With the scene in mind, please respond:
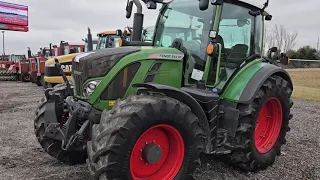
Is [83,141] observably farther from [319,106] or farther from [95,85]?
[319,106]

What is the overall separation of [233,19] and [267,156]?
199cm

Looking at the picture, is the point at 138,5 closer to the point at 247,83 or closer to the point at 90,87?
the point at 90,87

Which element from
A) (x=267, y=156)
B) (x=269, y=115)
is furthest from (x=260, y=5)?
(x=267, y=156)

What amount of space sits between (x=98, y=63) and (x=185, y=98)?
1.06 metres

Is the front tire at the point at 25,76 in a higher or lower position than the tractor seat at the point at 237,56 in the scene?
lower

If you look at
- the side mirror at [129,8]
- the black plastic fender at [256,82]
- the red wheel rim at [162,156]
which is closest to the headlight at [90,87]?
the red wheel rim at [162,156]

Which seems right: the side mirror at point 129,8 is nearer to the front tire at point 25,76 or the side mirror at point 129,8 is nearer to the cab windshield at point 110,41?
the cab windshield at point 110,41

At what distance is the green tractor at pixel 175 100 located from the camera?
9.87 ft

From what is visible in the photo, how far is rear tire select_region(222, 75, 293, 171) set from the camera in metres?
3.93

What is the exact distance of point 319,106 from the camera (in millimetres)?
10008

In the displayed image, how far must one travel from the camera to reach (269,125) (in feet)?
15.4

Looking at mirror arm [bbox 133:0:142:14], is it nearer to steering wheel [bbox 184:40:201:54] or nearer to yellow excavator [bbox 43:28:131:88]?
steering wheel [bbox 184:40:201:54]

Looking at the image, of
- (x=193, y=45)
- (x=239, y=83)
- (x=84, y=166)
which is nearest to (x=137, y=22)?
(x=193, y=45)

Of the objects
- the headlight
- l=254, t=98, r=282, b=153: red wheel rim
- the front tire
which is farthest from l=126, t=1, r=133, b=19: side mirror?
the front tire
